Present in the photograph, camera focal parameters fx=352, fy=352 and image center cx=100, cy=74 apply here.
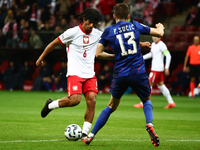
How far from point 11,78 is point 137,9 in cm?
900

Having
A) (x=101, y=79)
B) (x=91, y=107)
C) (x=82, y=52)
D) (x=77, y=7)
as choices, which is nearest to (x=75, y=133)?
(x=91, y=107)

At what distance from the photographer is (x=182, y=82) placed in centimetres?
1897

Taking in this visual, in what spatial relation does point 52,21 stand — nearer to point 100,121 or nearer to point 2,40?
point 2,40

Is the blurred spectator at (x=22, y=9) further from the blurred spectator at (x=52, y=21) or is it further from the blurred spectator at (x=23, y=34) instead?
the blurred spectator at (x=52, y=21)

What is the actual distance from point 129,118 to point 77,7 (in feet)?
44.6

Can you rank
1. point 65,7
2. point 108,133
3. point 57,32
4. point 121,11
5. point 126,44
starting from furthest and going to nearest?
point 65,7, point 57,32, point 108,133, point 121,11, point 126,44

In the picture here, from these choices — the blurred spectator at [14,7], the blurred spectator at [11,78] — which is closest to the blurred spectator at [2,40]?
the blurred spectator at [11,78]

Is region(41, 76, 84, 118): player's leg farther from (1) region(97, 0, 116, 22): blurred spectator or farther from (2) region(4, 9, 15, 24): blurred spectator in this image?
(2) region(4, 9, 15, 24): blurred spectator

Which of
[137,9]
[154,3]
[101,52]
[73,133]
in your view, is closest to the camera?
[101,52]

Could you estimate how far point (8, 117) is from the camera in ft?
30.4

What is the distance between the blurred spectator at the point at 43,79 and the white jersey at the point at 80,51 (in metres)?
15.3

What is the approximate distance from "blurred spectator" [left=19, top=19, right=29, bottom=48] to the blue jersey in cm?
1589

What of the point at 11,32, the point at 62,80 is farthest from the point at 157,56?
the point at 11,32

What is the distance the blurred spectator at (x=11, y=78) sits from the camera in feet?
73.0
